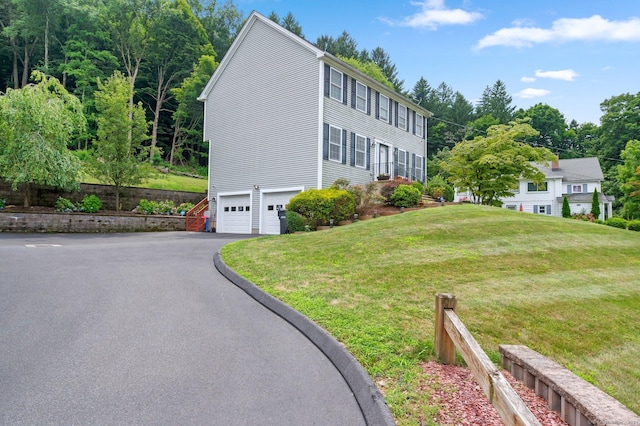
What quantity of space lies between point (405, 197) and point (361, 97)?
645 centimetres

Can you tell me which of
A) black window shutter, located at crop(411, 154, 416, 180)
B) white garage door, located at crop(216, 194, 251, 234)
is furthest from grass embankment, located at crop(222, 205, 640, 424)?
black window shutter, located at crop(411, 154, 416, 180)

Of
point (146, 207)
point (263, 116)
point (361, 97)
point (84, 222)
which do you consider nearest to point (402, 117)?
point (361, 97)

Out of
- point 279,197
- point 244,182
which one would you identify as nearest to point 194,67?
point 244,182

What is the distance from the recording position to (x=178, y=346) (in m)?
4.27

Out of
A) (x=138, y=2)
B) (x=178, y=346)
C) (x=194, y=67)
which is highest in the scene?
(x=138, y=2)

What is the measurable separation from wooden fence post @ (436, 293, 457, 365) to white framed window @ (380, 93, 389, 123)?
741 inches

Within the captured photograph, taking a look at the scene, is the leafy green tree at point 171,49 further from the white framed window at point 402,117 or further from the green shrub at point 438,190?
the green shrub at point 438,190

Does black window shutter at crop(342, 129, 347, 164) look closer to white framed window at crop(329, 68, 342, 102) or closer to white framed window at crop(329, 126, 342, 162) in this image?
white framed window at crop(329, 126, 342, 162)

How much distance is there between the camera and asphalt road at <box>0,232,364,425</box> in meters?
3.00

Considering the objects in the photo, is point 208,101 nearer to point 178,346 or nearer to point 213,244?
point 213,244

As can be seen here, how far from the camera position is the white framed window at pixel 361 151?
19203 mm

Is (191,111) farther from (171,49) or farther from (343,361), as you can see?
(343,361)

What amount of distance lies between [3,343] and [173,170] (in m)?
30.2

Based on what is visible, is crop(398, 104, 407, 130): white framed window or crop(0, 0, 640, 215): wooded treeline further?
crop(0, 0, 640, 215): wooded treeline
